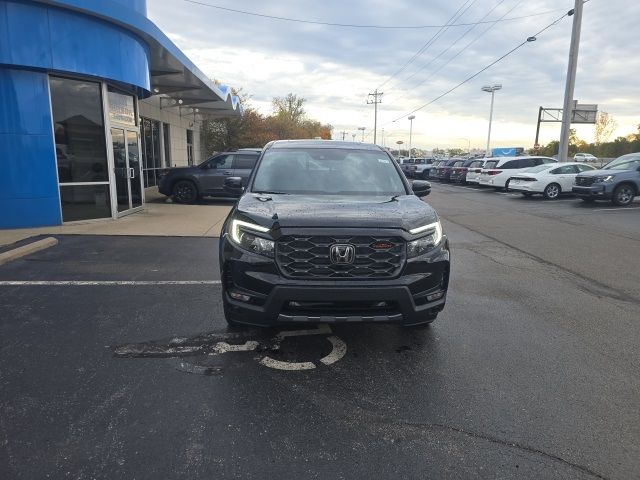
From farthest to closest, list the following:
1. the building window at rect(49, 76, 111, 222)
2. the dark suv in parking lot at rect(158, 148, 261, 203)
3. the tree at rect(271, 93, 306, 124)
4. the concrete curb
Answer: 1. the tree at rect(271, 93, 306, 124)
2. the dark suv in parking lot at rect(158, 148, 261, 203)
3. the building window at rect(49, 76, 111, 222)
4. the concrete curb

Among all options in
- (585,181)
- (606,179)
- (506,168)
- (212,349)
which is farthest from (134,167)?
(506,168)

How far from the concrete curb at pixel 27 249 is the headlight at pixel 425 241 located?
20.8 feet

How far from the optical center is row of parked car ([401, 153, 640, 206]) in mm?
16469

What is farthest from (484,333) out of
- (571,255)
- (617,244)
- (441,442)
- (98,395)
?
(617,244)

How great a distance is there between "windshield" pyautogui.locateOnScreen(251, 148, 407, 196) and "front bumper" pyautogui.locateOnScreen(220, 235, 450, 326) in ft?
4.06

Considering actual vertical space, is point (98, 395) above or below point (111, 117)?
below

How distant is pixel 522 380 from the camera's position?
3730 mm

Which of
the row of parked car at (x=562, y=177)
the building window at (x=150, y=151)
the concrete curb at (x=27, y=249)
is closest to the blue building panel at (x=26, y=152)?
the concrete curb at (x=27, y=249)

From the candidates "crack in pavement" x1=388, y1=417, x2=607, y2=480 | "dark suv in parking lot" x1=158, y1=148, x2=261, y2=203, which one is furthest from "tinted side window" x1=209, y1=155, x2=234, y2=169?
"crack in pavement" x1=388, y1=417, x2=607, y2=480

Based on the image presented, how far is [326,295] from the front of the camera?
3.58 m

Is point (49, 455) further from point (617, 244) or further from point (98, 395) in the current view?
point (617, 244)

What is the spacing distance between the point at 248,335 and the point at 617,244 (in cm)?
858

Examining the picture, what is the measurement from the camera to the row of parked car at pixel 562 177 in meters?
16.5

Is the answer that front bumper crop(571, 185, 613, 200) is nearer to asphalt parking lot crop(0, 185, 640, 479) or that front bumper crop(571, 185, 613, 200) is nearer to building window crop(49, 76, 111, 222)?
asphalt parking lot crop(0, 185, 640, 479)
